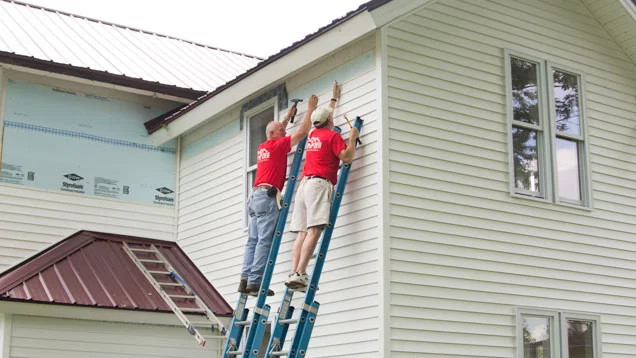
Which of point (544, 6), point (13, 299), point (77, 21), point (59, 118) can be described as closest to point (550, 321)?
point (544, 6)

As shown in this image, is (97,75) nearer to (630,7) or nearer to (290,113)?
(290,113)

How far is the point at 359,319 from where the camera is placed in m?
10.5

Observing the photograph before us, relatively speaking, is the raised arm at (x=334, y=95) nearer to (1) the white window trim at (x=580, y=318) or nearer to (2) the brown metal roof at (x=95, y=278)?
(2) the brown metal roof at (x=95, y=278)

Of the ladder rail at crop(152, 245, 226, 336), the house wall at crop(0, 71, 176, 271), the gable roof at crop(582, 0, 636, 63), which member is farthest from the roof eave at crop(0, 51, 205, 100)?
the gable roof at crop(582, 0, 636, 63)

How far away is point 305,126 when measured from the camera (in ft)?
37.8

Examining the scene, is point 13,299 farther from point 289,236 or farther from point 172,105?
point 172,105

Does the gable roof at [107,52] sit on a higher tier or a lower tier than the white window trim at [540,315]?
higher

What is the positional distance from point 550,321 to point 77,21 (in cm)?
1147

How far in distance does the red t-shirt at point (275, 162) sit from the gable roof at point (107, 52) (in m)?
3.80

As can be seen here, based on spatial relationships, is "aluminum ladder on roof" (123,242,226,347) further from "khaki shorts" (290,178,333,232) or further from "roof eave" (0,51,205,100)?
"roof eave" (0,51,205,100)

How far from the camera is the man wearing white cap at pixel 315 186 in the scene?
10.5 meters

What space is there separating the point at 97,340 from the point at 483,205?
216 inches

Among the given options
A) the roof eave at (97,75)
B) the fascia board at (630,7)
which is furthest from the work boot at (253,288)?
the fascia board at (630,7)

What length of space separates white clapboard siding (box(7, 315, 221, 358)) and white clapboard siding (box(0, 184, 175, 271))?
190 centimetres
